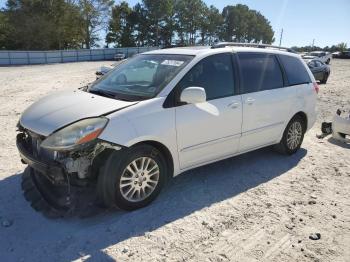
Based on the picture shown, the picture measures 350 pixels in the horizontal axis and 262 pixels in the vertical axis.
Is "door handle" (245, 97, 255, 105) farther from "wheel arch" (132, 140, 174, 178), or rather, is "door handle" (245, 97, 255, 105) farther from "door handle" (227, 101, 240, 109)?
"wheel arch" (132, 140, 174, 178)

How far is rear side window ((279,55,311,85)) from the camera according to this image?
5.91 m

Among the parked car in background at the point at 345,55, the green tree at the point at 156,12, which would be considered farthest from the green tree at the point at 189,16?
the parked car in background at the point at 345,55

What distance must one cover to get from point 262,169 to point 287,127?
2.90 ft

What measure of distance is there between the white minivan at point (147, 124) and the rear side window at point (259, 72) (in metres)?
0.02

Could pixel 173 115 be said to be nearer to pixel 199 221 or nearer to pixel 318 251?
pixel 199 221

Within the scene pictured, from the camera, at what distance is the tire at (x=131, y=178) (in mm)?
3791

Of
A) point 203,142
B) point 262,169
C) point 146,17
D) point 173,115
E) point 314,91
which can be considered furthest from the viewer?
point 146,17

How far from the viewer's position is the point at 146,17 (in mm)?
71250

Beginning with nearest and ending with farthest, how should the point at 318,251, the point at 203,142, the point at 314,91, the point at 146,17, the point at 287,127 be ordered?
the point at 318,251, the point at 203,142, the point at 287,127, the point at 314,91, the point at 146,17

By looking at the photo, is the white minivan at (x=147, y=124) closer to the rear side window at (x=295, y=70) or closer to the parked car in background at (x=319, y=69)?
the rear side window at (x=295, y=70)

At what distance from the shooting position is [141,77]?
4734 mm

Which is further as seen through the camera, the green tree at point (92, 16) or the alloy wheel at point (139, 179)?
the green tree at point (92, 16)

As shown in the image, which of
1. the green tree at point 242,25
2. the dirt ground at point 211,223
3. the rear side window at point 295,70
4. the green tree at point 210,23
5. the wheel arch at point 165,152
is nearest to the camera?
the dirt ground at point 211,223

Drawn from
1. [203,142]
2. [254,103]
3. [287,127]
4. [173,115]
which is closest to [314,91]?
[287,127]
